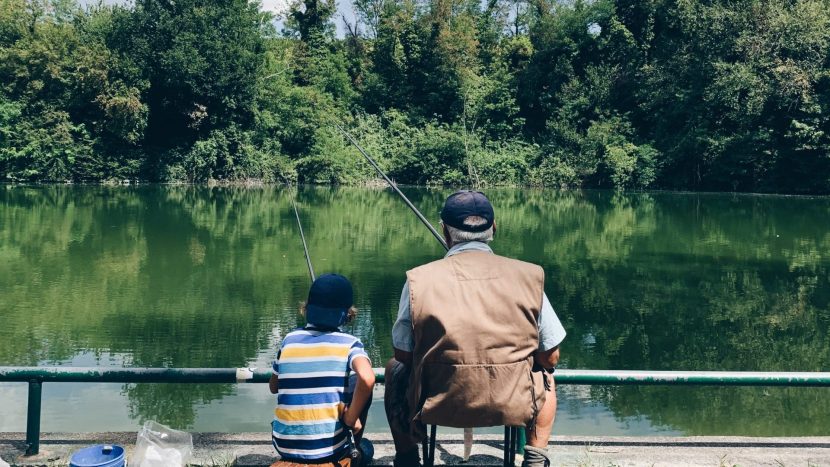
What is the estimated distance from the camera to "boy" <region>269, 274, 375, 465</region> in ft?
8.67

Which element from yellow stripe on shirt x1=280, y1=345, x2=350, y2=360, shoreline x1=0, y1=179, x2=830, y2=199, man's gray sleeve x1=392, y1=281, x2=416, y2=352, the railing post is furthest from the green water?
shoreline x1=0, y1=179, x2=830, y2=199

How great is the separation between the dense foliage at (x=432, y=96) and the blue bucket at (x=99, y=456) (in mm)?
32140

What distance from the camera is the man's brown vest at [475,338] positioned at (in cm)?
242

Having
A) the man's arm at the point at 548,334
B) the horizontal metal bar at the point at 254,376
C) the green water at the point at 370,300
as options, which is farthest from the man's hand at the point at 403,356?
the green water at the point at 370,300

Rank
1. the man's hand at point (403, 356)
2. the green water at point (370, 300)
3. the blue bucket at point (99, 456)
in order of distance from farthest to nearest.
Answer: the green water at point (370, 300) < the blue bucket at point (99, 456) < the man's hand at point (403, 356)

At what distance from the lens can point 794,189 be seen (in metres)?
33.0

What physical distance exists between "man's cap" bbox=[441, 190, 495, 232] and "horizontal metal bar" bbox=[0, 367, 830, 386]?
985 millimetres

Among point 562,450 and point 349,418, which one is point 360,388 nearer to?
point 349,418

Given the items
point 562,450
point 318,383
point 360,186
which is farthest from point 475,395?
point 360,186

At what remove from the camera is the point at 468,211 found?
265cm

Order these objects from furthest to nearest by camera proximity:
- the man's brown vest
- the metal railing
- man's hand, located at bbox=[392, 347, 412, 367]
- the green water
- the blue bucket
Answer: the green water
the metal railing
the blue bucket
man's hand, located at bbox=[392, 347, 412, 367]
the man's brown vest

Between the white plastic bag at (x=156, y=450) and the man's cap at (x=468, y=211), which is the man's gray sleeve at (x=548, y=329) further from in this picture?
the white plastic bag at (x=156, y=450)

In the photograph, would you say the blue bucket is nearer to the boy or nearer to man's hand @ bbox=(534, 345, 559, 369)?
the boy

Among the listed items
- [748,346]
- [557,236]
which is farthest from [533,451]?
[557,236]
